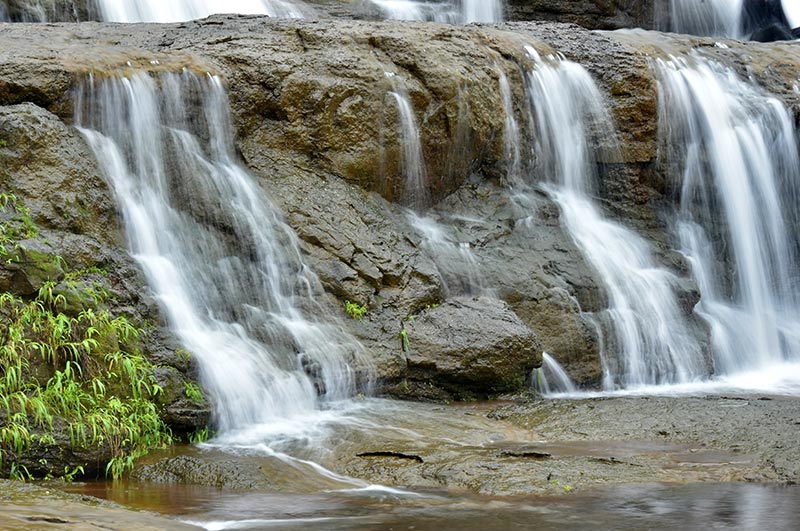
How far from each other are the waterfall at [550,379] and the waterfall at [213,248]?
191 centimetres

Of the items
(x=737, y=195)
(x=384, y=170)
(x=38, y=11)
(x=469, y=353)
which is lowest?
(x=469, y=353)

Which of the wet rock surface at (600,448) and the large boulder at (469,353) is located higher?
the large boulder at (469,353)

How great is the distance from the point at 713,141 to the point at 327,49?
525 centimetres

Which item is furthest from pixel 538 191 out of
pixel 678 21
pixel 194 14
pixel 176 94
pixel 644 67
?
pixel 678 21

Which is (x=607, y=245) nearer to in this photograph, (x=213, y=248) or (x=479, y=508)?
(x=213, y=248)

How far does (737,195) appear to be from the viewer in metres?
12.9

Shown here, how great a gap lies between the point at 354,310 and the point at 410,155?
213 cm

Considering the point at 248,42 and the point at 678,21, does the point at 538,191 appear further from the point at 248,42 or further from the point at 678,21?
the point at 678,21

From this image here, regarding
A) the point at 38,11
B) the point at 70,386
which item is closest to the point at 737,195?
the point at 70,386

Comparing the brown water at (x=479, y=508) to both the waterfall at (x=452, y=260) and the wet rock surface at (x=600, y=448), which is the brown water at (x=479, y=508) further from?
the waterfall at (x=452, y=260)

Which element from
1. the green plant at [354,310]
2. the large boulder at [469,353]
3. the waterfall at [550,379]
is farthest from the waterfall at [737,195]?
the green plant at [354,310]

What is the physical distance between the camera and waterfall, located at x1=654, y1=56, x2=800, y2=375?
41.0 feet

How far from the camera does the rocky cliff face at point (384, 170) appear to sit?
8.63 meters

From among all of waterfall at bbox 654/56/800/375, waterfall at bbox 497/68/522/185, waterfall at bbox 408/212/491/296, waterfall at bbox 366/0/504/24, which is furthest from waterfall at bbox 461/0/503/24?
waterfall at bbox 408/212/491/296
